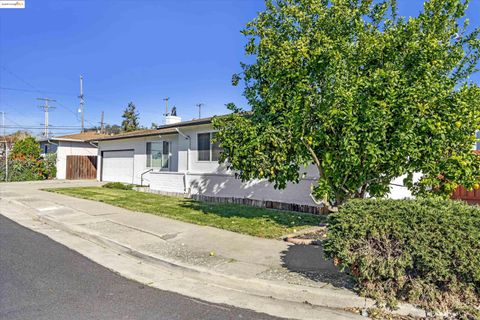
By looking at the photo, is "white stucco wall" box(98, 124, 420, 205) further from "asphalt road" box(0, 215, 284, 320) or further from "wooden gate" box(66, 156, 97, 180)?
"wooden gate" box(66, 156, 97, 180)

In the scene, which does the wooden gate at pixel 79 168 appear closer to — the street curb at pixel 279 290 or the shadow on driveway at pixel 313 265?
the street curb at pixel 279 290

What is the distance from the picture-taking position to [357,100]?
6699 millimetres

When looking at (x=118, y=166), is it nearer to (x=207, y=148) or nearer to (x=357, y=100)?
(x=207, y=148)

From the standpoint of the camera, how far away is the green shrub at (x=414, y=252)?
4070 millimetres

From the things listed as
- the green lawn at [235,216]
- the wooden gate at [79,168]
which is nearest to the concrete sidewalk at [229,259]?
the green lawn at [235,216]

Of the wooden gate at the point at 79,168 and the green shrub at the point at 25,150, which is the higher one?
the green shrub at the point at 25,150

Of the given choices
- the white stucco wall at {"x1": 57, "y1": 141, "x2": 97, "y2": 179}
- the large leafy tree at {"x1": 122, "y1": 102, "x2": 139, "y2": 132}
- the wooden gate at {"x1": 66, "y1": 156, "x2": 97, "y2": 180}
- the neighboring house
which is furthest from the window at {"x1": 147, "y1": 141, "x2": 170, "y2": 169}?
the large leafy tree at {"x1": 122, "y1": 102, "x2": 139, "y2": 132}

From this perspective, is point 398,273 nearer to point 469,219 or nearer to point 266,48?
point 469,219

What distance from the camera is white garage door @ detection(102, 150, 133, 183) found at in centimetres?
2295

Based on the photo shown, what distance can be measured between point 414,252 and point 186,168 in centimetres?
1350

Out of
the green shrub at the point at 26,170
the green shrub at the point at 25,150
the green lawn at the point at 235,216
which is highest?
the green shrub at the point at 25,150

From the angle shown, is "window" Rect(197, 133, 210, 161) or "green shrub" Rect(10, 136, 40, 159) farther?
"green shrub" Rect(10, 136, 40, 159)

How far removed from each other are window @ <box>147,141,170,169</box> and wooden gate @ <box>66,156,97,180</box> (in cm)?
971

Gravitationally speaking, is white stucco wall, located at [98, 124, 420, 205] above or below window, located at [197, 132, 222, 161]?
below
